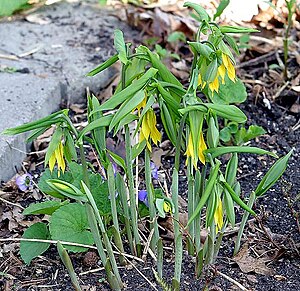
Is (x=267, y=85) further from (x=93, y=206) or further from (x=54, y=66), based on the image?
(x=93, y=206)

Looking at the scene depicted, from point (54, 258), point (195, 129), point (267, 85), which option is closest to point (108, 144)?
point (54, 258)

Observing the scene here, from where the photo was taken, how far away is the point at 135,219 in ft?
5.70

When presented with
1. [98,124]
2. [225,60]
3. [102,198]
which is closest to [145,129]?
[98,124]

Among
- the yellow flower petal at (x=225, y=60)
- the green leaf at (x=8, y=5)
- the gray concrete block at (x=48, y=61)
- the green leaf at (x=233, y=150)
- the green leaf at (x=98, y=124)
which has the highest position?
the yellow flower petal at (x=225, y=60)

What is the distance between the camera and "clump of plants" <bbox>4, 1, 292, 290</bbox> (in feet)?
4.71

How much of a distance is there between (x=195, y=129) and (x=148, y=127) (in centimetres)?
14

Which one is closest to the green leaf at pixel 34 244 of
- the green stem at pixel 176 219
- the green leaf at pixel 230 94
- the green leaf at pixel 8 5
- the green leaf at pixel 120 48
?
the green stem at pixel 176 219

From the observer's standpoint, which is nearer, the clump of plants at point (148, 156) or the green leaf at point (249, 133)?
the clump of plants at point (148, 156)

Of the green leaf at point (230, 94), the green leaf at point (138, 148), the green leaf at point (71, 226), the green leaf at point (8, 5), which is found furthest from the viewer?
the green leaf at point (8, 5)

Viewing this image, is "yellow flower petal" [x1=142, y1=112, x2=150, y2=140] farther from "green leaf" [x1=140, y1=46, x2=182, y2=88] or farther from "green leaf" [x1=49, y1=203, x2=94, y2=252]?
"green leaf" [x1=49, y1=203, x2=94, y2=252]

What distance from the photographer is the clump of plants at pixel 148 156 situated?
144 centimetres

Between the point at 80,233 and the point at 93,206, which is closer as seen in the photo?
the point at 93,206

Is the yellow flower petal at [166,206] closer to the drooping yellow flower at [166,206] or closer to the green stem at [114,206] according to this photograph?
the drooping yellow flower at [166,206]

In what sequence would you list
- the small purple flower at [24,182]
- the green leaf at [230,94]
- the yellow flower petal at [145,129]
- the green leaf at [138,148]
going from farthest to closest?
the green leaf at [230,94] < the small purple flower at [24,182] < the green leaf at [138,148] < the yellow flower petal at [145,129]
